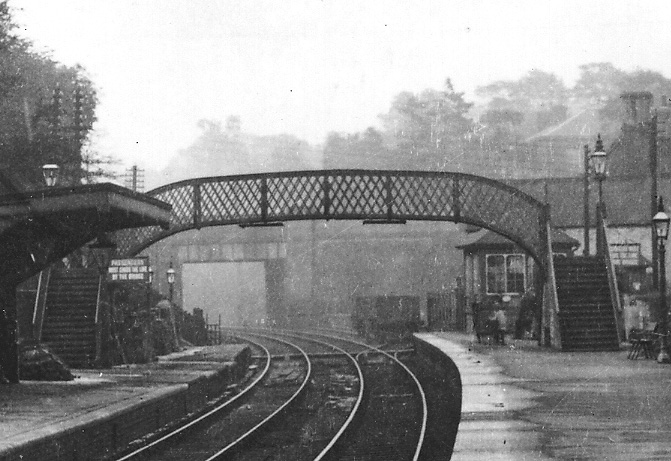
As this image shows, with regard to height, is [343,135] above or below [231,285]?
above

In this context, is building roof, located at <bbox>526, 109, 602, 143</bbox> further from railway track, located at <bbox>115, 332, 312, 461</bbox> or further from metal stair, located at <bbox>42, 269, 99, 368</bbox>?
metal stair, located at <bbox>42, 269, 99, 368</bbox>

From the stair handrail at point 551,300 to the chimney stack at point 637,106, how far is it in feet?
81.5

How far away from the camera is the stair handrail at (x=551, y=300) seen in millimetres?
28016

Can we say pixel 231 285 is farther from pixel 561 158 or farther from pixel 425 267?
pixel 561 158

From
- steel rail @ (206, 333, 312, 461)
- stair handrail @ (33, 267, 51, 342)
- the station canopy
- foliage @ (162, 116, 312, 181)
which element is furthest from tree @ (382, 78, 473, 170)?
the station canopy

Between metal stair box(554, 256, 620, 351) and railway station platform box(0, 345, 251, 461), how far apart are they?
845cm

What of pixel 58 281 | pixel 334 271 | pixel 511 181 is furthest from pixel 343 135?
pixel 58 281

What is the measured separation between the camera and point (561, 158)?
3189 inches

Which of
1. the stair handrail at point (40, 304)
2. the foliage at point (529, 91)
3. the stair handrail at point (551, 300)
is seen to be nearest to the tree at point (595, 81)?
the foliage at point (529, 91)

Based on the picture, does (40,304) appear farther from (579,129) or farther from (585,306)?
(579,129)

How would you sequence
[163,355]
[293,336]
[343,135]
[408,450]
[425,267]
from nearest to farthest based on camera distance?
[408,450] < [163,355] < [293,336] < [425,267] < [343,135]

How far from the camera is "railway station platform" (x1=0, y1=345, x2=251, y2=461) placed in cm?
1351

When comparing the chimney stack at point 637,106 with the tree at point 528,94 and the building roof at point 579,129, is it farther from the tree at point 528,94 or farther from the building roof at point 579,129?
the tree at point 528,94

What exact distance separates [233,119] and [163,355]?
256 ft
